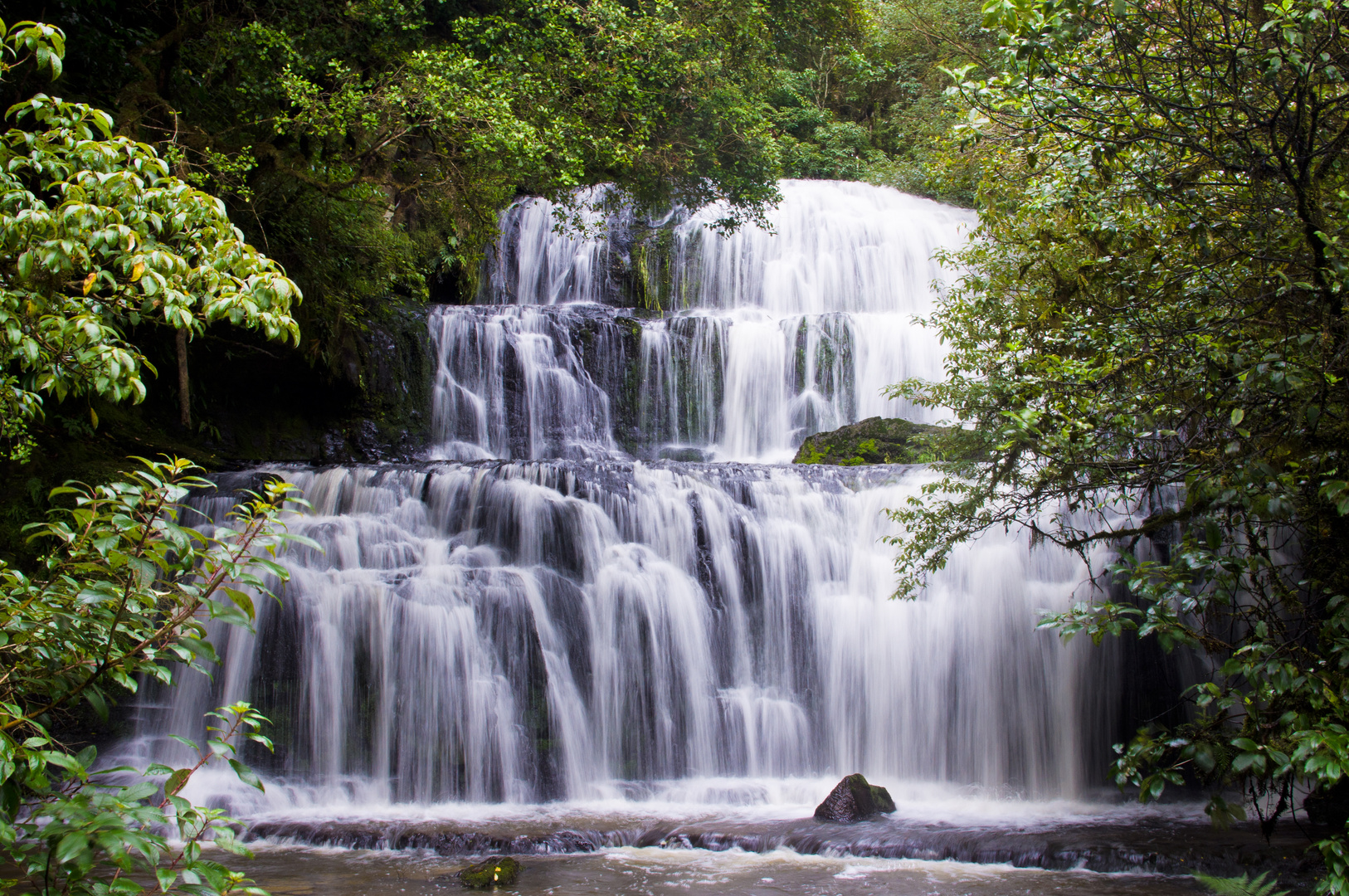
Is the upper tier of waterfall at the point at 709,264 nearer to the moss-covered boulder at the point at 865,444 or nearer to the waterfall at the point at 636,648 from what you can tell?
the moss-covered boulder at the point at 865,444

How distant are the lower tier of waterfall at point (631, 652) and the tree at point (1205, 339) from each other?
3298 mm

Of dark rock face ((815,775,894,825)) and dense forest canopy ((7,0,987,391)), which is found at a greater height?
dense forest canopy ((7,0,987,391))

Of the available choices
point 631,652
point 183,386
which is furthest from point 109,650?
point 183,386

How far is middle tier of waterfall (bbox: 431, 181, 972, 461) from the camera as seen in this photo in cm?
1573

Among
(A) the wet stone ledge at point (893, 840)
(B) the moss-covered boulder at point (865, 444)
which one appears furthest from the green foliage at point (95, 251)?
(B) the moss-covered boulder at point (865, 444)

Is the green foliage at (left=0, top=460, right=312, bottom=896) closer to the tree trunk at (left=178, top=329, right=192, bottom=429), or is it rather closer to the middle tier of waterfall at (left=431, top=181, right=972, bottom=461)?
the tree trunk at (left=178, top=329, right=192, bottom=429)

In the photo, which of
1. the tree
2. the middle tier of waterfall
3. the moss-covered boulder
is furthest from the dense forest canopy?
the moss-covered boulder

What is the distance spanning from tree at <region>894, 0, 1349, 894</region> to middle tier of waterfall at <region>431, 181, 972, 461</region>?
909 centimetres

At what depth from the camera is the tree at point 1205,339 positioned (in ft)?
14.1

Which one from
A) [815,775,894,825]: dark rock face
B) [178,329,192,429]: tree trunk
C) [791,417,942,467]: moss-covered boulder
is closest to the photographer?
[815,775,894,825]: dark rock face

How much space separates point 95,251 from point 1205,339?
5653 millimetres

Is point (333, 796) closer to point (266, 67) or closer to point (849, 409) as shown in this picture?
point (266, 67)

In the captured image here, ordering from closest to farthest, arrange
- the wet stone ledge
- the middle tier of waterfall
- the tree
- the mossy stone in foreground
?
the tree, the mossy stone in foreground, the wet stone ledge, the middle tier of waterfall

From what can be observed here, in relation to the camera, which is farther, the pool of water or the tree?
the pool of water
